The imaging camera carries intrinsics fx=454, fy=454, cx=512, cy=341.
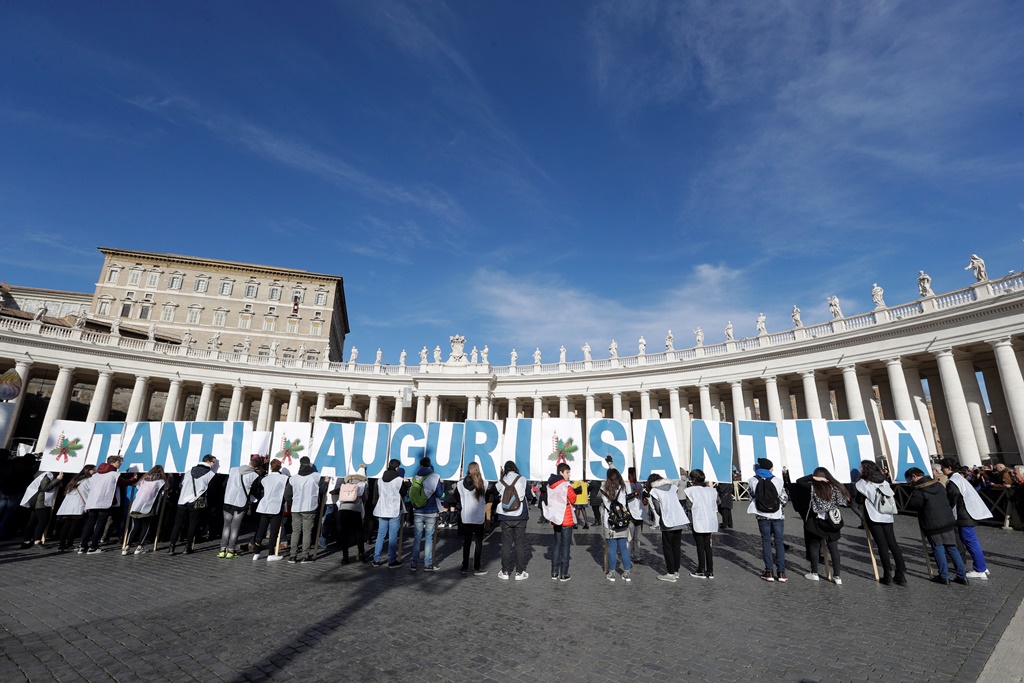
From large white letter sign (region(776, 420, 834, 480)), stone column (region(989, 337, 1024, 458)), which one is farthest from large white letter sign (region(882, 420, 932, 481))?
stone column (region(989, 337, 1024, 458))

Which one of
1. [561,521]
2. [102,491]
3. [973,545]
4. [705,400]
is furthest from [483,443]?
[705,400]

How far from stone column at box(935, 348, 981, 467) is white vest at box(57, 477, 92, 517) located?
Answer: 36085 mm

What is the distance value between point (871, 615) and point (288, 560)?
35.2 ft

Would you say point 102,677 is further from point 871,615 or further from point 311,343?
point 311,343

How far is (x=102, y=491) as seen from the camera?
409 inches

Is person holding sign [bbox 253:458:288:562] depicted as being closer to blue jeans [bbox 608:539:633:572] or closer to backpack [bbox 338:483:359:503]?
backpack [bbox 338:483:359:503]

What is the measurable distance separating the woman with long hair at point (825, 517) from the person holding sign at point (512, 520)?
5.38m

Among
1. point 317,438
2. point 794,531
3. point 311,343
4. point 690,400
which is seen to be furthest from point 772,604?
point 311,343

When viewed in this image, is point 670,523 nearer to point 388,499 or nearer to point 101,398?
point 388,499

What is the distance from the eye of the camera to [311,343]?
56500 millimetres

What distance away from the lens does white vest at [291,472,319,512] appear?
969 cm

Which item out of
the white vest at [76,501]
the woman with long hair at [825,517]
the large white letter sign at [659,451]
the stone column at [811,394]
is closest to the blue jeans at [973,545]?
the woman with long hair at [825,517]

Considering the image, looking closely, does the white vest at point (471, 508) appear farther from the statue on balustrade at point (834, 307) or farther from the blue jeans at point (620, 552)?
the statue on balustrade at point (834, 307)

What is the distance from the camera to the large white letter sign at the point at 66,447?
13.1 meters
